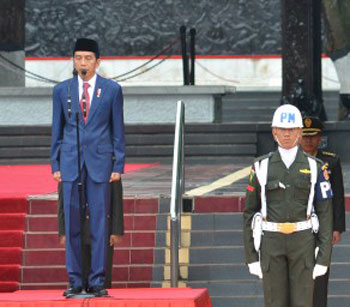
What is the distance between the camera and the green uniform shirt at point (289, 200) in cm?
1100

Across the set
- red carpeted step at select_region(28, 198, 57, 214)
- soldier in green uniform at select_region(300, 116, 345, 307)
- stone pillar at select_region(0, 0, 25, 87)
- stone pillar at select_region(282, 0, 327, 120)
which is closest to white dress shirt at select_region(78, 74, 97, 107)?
soldier in green uniform at select_region(300, 116, 345, 307)

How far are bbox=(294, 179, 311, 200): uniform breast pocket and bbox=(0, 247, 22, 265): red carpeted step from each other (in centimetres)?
507

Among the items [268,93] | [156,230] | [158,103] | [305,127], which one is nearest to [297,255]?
[305,127]

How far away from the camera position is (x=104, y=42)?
119 ft

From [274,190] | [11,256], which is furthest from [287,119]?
[11,256]

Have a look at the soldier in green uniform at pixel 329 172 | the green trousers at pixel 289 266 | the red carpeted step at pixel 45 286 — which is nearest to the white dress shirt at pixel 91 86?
the soldier in green uniform at pixel 329 172

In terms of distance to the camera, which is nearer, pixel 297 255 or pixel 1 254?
pixel 297 255

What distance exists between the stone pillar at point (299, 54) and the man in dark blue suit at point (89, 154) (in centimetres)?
1136

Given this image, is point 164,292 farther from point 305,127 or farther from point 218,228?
point 218,228

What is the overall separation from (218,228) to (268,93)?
637 inches

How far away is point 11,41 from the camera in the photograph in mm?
25516

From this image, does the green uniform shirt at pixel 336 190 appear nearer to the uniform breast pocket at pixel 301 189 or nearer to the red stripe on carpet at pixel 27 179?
the uniform breast pocket at pixel 301 189

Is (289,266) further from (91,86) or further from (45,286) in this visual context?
(45,286)

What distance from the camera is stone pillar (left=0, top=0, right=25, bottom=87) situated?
25297mm
